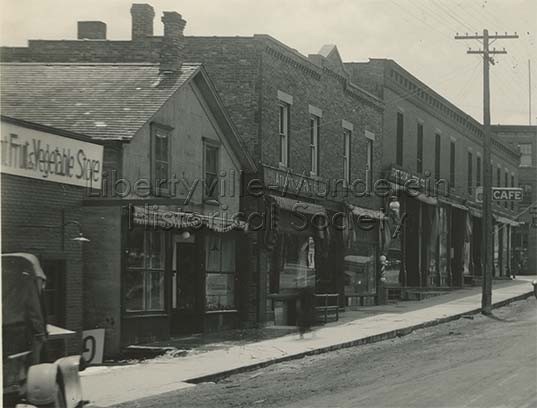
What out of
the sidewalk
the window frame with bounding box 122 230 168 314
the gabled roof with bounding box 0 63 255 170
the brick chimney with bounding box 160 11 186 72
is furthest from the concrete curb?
the brick chimney with bounding box 160 11 186 72

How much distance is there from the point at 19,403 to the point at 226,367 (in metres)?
6.27

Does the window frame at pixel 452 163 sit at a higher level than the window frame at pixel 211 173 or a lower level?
higher

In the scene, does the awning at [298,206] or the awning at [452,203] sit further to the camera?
the awning at [452,203]

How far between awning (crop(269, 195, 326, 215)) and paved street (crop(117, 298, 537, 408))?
533 centimetres

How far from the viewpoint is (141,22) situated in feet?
80.6

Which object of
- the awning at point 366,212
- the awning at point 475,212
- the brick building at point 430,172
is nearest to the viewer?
the awning at point 366,212

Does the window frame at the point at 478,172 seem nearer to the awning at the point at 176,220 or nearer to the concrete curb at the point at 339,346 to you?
the concrete curb at the point at 339,346

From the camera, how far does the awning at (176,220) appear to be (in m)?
17.2

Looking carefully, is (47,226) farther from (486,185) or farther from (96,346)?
(486,185)

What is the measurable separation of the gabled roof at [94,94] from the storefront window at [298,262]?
5244mm

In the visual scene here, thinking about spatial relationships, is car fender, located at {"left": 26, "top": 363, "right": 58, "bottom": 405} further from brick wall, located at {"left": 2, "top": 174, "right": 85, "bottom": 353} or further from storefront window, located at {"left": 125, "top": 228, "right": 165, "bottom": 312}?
storefront window, located at {"left": 125, "top": 228, "right": 165, "bottom": 312}

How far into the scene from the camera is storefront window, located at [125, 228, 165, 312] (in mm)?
17766

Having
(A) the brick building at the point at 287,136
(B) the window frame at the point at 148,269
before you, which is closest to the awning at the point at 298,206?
→ (A) the brick building at the point at 287,136

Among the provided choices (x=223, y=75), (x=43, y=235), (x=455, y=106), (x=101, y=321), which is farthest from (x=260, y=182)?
(x=455, y=106)
